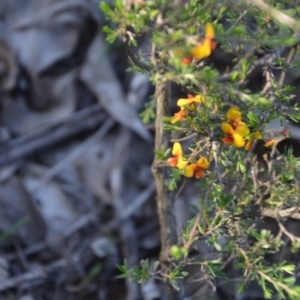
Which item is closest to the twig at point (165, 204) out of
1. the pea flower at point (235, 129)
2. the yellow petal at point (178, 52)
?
the pea flower at point (235, 129)

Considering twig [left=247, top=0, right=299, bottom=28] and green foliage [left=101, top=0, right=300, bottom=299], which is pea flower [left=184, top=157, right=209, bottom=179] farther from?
twig [left=247, top=0, right=299, bottom=28]

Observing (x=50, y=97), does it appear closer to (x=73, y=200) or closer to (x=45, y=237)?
(x=73, y=200)

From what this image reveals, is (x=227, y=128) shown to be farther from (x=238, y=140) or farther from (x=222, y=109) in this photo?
(x=222, y=109)

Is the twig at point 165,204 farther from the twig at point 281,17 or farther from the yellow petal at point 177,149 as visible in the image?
the twig at point 281,17

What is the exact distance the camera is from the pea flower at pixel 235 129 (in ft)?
4.93

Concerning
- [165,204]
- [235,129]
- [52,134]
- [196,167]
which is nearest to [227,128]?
[235,129]

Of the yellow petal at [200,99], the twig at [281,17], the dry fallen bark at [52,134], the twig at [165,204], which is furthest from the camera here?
the dry fallen bark at [52,134]

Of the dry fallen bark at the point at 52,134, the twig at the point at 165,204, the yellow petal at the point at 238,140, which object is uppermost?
the yellow petal at the point at 238,140

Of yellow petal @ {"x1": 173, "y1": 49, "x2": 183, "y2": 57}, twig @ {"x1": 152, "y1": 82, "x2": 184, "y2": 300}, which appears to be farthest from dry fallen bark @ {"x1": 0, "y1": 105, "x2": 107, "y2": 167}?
yellow petal @ {"x1": 173, "y1": 49, "x2": 183, "y2": 57}

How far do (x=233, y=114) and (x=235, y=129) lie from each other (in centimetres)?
4

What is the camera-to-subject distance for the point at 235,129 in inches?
60.0

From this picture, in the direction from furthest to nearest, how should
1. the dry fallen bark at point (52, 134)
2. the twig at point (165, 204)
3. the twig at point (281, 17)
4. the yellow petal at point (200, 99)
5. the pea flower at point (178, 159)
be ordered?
the dry fallen bark at point (52, 134), the twig at point (165, 204), the pea flower at point (178, 159), the yellow petal at point (200, 99), the twig at point (281, 17)

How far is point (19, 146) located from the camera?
10.7 feet

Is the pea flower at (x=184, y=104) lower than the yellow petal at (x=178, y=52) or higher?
lower
